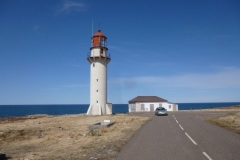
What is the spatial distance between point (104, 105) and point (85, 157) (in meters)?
30.6

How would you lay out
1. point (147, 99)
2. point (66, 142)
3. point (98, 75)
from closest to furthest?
1. point (66, 142)
2. point (98, 75)
3. point (147, 99)

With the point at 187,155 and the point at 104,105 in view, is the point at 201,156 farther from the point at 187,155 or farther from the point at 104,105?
the point at 104,105

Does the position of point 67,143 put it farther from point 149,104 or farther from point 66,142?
point 149,104

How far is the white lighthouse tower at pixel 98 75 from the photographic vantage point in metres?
38.5

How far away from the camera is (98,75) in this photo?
38.8 m

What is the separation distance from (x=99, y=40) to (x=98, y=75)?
6.40 m

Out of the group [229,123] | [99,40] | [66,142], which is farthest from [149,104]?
[66,142]

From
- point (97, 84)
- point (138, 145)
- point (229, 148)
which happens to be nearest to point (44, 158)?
point (138, 145)

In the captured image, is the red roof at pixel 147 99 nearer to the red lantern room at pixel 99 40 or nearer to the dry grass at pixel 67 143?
the red lantern room at pixel 99 40

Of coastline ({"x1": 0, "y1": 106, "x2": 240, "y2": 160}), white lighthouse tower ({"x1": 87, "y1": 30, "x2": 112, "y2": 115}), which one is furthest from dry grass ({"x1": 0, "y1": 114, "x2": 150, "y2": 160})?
white lighthouse tower ({"x1": 87, "y1": 30, "x2": 112, "y2": 115})

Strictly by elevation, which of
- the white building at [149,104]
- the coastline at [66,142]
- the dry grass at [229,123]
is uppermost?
the white building at [149,104]

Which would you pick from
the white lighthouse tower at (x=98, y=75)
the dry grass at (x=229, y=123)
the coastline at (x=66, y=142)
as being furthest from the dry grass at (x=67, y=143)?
the white lighthouse tower at (x=98, y=75)

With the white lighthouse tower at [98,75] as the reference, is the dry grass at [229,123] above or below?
below

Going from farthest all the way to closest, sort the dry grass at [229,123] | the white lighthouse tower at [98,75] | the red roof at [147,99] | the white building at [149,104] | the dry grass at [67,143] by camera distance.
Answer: the red roof at [147,99], the white building at [149,104], the white lighthouse tower at [98,75], the dry grass at [229,123], the dry grass at [67,143]
